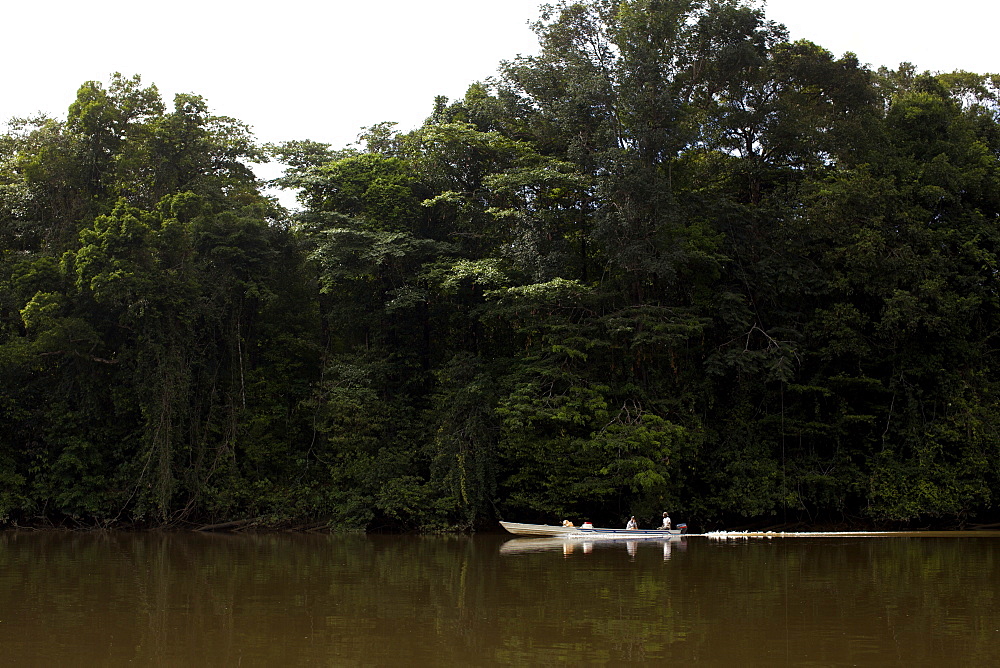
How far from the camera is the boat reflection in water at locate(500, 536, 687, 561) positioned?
17172mm

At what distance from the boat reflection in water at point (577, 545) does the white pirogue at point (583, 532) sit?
132 millimetres

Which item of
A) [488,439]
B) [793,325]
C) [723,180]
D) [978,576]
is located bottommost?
[978,576]

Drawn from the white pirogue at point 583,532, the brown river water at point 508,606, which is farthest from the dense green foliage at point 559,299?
the brown river water at point 508,606

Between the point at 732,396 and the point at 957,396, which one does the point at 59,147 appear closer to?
the point at 732,396

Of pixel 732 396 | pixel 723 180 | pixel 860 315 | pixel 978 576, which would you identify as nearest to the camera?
pixel 978 576

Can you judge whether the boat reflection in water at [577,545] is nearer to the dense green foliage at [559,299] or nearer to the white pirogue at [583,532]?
the white pirogue at [583,532]

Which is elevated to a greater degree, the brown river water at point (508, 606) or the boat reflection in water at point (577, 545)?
the brown river water at point (508, 606)

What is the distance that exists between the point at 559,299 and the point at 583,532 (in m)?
5.85

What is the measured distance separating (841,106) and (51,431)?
76.7 ft

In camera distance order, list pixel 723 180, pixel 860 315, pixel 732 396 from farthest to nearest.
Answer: pixel 723 180 < pixel 732 396 < pixel 860 315

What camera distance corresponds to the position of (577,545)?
18.6 m

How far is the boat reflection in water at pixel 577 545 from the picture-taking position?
676 inches

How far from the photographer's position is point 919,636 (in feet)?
27.3

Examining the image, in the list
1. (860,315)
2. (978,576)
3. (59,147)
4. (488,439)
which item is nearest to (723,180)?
(860,315)
